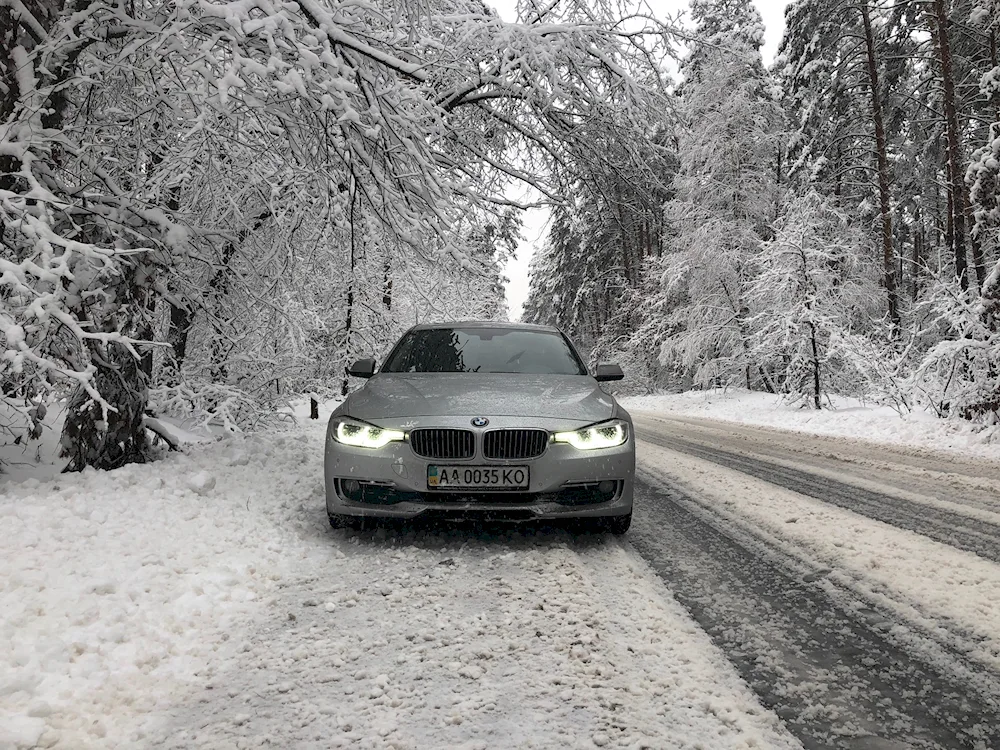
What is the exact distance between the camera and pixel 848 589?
3.33m

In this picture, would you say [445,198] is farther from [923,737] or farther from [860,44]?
[860,44]

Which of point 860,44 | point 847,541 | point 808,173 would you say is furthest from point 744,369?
point 847,541

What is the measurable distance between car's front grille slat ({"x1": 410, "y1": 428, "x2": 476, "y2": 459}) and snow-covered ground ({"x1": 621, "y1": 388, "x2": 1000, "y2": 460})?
7.43 m

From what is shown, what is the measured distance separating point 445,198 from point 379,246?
779 millimetres

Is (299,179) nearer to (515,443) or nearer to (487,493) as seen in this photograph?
(515,443)

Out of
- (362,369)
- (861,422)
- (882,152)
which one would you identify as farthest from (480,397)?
(882,152)

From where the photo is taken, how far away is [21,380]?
4574mm

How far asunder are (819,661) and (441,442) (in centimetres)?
231

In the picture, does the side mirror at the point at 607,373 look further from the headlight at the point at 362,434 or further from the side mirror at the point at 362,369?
the headlight at the point at 362,434

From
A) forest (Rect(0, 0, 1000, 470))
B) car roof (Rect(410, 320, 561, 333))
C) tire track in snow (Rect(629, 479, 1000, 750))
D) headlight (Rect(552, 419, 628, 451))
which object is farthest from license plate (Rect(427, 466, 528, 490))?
car roof (Rect(410, 320, 561, 333))

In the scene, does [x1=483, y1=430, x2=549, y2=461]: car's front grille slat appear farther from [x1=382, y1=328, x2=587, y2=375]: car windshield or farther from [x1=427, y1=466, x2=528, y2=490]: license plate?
[x1=382, y1=328, x2=587, y2=375]: car windshield

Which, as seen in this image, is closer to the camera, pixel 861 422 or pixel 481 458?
pixel 481 458

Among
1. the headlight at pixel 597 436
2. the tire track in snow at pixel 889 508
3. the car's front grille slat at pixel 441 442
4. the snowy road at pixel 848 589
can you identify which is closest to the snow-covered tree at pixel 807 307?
the tire track in snow at pixel 889 508

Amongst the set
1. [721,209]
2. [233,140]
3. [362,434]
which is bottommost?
[362,434]
